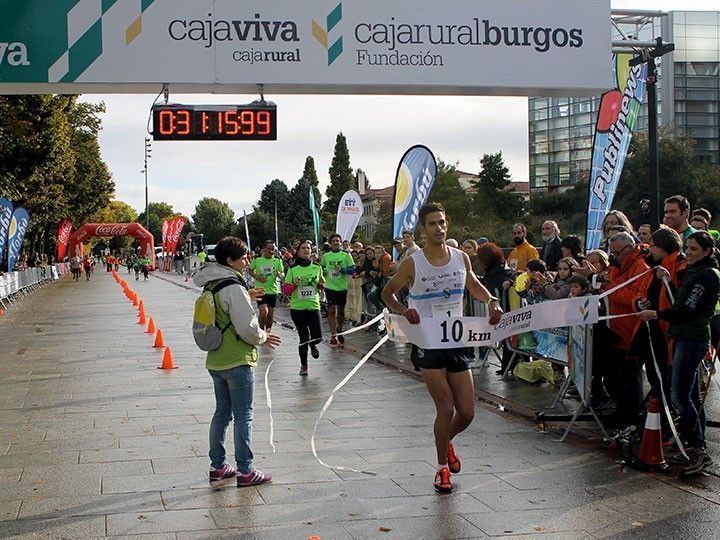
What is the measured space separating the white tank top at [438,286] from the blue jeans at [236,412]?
50.9 inches

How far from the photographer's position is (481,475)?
22.8 feet

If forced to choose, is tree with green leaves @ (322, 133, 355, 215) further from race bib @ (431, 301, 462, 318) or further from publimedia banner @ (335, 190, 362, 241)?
race bib @ (431, 301, 462, 318)

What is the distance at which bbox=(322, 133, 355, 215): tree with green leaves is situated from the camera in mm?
135250

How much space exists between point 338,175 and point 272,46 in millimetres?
123653

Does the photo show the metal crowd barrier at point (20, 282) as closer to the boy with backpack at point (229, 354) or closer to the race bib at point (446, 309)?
the boy with backpack at point (229, 354)

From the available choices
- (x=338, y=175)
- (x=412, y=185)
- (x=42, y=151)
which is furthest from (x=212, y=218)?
(x=412, y=185)

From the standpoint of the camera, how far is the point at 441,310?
6602 mm

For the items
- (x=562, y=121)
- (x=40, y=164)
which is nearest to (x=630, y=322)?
(x=40, y=164)

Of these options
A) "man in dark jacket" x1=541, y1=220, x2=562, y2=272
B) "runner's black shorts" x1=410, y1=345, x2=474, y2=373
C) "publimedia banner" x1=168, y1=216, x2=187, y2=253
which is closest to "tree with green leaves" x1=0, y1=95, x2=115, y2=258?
"publimedia banner" x1=168, y1=216, x2=187, y2=253

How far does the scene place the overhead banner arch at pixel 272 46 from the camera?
1270 centimetres

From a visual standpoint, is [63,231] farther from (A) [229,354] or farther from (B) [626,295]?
(A) [229,354]

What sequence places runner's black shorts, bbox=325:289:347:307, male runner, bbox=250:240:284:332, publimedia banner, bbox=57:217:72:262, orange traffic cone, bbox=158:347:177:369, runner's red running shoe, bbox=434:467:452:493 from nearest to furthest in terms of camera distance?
runner's red running shoe, bbox=434:467:452:493 → orange traffic cone, bbox=158:347:177:369 → male runner, bbox=250:240:284:332 → runner's black shorts, bbox=325:289:347:307 → publimedia banner, bbox=57:217:72:262

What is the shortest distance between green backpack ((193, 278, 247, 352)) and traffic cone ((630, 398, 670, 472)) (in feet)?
10.1

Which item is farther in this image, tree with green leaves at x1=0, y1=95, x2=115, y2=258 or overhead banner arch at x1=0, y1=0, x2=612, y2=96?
tree with green leaves at x1=0, y1=95, x2=115, y2=258
